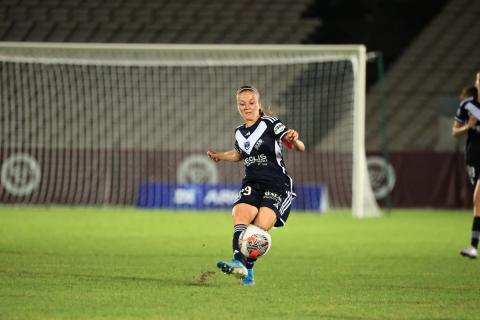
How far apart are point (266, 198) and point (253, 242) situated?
1.66 ft

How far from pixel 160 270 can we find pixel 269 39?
17.1m

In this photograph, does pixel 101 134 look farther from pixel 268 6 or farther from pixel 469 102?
pixel 469 102

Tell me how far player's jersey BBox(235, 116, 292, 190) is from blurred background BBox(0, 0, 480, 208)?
15.3m

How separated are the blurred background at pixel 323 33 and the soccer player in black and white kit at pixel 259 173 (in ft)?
50.2

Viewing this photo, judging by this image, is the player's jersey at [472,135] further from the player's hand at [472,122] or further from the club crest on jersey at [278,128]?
the club crest on jersey at [278,128]

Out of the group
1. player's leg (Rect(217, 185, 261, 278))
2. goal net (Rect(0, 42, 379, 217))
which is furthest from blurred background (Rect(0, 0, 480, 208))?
player's leg (Rect(217, 185, 261, 278))

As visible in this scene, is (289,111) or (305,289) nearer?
(305,289)

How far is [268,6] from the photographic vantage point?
26234 millimetres

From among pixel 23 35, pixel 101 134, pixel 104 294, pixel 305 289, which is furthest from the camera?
pixel 23 35

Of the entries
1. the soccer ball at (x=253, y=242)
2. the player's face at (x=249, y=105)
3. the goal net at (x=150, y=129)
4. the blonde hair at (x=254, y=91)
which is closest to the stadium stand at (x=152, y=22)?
the goal net at (x=150, y=129)

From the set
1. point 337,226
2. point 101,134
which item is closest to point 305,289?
point 337,226

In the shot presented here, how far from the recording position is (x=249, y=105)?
7.79 metres

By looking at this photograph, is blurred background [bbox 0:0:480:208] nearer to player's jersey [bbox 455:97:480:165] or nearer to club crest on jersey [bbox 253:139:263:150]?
player's jersey [bbox 455:97:480:165]

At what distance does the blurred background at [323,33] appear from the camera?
80.6 feet
